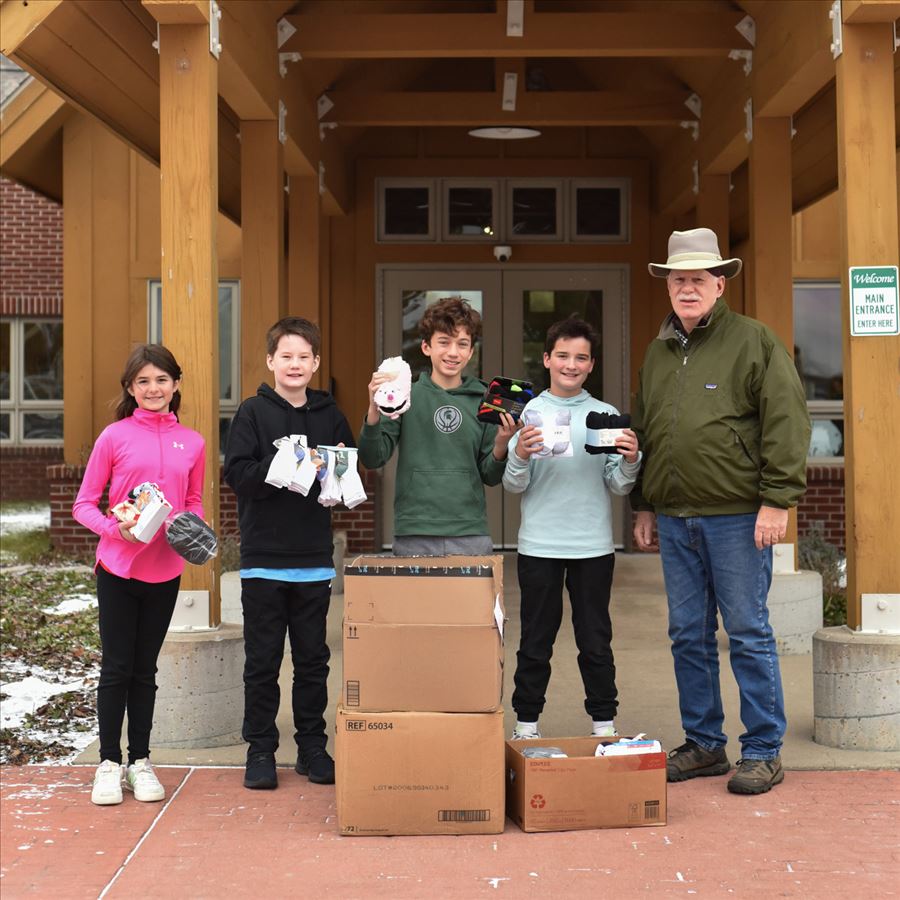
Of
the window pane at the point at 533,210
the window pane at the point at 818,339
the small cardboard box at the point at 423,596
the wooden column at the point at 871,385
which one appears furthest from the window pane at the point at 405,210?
the small cardboard box at the point at 423,596

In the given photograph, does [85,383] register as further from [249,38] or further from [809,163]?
[809,163]

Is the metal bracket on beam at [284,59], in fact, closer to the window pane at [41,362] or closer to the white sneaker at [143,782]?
the white sneaker at [143,782]

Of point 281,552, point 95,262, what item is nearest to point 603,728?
point 281,552

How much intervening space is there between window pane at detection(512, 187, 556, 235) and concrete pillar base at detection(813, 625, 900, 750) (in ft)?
23.1

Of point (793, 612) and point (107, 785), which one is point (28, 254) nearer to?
point (793, 612)

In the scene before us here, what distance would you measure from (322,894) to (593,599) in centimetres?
160

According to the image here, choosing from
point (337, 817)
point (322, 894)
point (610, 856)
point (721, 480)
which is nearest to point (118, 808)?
point (337, 817)

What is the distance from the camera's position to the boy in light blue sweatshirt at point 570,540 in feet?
15.4

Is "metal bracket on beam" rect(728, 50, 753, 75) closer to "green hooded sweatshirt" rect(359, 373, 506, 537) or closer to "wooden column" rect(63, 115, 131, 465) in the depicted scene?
"green hooded sweatshirt" rect(359, 373, 506, 537)

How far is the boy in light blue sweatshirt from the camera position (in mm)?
4691

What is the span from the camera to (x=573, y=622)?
4734 mm

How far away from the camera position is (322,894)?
3.61 meters

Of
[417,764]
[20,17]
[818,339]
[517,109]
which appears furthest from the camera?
[818,339]

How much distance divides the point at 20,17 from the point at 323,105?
13.0 ft
